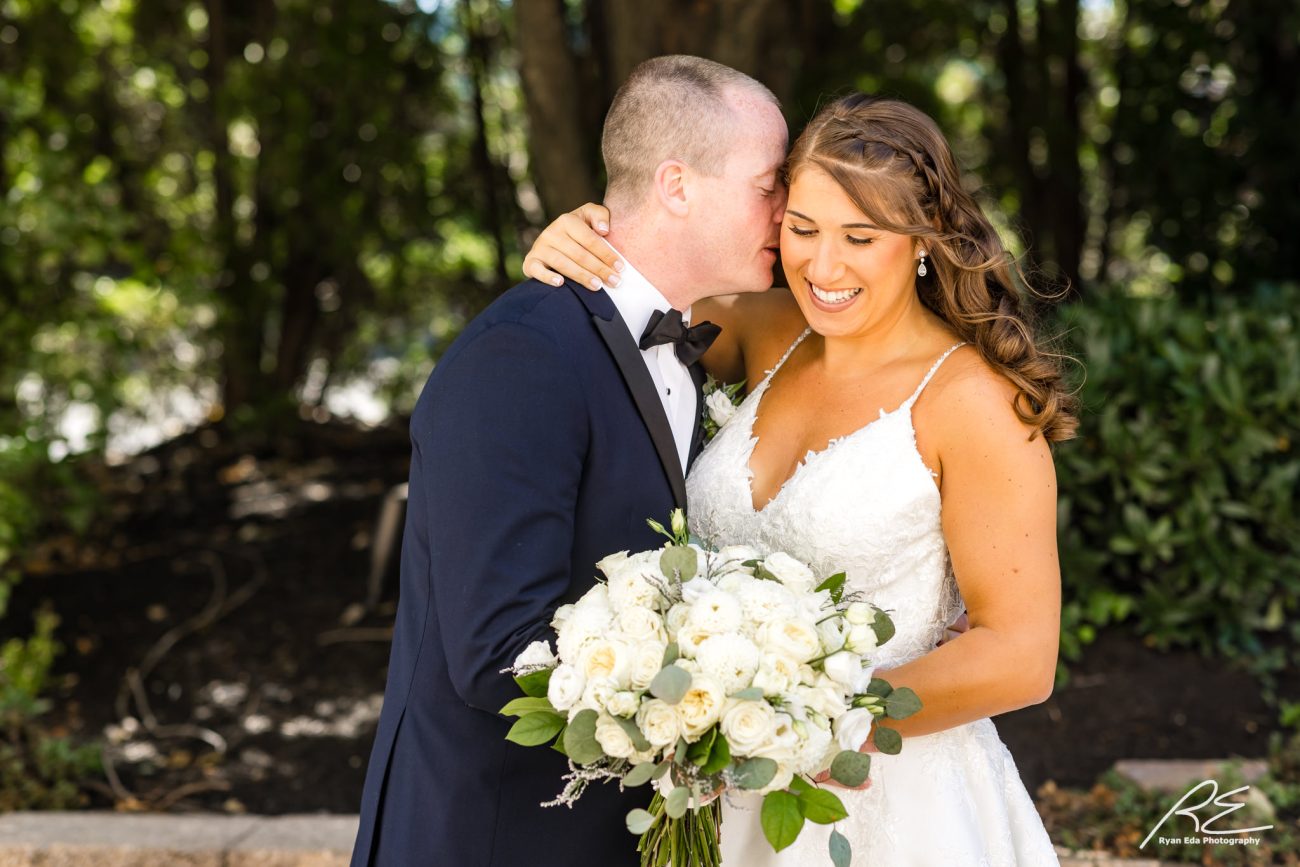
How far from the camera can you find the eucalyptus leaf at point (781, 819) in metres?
1.87

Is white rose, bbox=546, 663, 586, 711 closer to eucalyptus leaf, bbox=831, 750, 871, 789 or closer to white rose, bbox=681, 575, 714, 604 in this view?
white rose, bbox=681, 575, 714, 604

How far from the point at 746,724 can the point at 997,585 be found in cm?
75

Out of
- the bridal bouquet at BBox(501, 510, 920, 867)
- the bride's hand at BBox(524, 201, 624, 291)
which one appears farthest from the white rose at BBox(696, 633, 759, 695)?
the bride's hand at BBox(524, 201, 624, 291)

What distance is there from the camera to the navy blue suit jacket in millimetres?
2033

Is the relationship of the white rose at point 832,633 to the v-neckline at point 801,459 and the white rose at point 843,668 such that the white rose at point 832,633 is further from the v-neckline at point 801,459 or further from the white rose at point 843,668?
the v-neckline at point 801,459

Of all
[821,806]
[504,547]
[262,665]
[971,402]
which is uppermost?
[971,402]

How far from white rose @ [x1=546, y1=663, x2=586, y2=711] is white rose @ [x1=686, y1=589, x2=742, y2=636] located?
19 centimetres

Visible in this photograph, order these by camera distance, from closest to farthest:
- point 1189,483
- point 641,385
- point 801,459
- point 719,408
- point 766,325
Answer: point 641,385 → point 801,459 → point 719,408 → point 766,325 → point 1189,483

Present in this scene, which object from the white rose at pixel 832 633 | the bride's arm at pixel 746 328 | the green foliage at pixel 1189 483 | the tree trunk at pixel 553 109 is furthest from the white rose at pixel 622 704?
the tree trunk at pixel 553 109

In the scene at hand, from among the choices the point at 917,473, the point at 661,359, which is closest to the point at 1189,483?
the point at 917,473

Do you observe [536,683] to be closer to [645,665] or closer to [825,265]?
[645,665]

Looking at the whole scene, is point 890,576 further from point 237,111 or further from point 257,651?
point 237,111

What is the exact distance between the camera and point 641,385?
228 centimetres

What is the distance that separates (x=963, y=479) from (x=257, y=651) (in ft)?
14.1
